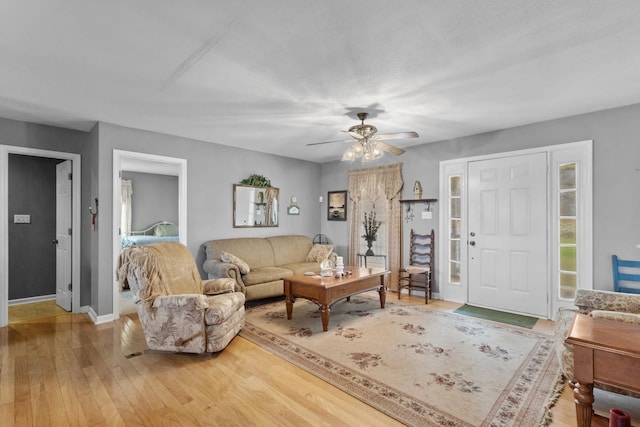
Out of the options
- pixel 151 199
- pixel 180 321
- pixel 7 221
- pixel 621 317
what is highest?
pixel 151 199

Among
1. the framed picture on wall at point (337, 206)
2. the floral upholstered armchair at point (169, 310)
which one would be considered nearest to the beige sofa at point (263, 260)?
the framed picture on wall at point (337, 206)

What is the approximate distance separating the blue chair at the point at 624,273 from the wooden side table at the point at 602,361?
7.04ft

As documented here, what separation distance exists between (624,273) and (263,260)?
180 inches

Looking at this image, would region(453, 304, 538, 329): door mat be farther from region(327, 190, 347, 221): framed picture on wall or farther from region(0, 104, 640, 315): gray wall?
region(327, 190, 347, 221): framed picture on wall

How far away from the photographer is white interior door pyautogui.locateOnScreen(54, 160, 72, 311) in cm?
441

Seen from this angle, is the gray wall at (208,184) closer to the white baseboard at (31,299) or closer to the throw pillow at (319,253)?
the throw pillow at (319,253)

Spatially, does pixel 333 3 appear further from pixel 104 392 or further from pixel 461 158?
pixel 461 158

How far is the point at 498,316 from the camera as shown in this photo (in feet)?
13.5

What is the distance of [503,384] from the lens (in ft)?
7.97

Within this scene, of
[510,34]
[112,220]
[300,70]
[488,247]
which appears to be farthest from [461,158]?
[112,220]

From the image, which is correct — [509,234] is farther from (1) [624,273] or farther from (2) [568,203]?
(1) [624,273]

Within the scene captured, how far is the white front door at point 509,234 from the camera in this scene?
4078 millimetres

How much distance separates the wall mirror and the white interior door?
2276mm

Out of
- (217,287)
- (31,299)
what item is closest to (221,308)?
(217,287)
